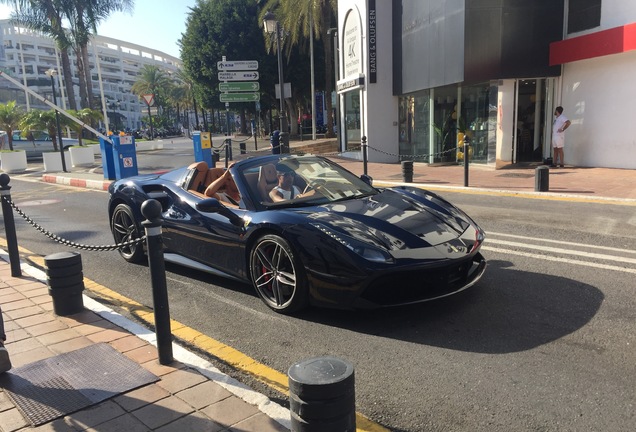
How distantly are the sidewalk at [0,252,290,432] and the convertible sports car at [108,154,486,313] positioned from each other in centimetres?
103

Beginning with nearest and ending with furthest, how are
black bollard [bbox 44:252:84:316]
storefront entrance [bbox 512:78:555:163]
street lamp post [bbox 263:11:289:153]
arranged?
black bollard [bbox 44:252:84:316], storefront entrance [bbox 512:78:555:163], street lamp post [bbox 263:11:289:153]

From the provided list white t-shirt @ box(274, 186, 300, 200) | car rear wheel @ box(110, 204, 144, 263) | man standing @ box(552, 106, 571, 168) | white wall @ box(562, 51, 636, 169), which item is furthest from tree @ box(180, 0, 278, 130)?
white t-shirt @ box(274, 186, 300, 200)

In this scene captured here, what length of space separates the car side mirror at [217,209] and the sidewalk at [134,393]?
114cm

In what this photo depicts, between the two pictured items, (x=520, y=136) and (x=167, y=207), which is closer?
(x=167, y=207)

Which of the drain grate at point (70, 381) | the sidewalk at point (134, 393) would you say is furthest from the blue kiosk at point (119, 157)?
the drain grate at point (70, 381)

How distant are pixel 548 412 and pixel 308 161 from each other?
3.38m

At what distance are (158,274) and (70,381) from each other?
871 mm

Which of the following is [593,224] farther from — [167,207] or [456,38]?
[456,38]

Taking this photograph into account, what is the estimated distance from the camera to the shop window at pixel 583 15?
44.8 ft

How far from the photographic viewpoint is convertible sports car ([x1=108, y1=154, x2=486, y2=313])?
3715 mm

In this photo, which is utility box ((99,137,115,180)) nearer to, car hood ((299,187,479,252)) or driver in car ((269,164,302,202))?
driver in car ((269,164,302,202))

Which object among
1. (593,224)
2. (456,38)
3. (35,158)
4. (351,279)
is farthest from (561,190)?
(35,158)

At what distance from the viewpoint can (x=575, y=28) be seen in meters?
14.4

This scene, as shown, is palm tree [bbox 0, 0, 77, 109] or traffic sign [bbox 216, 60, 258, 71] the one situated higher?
palm tree [bbox 0, 0, 77, 109]
